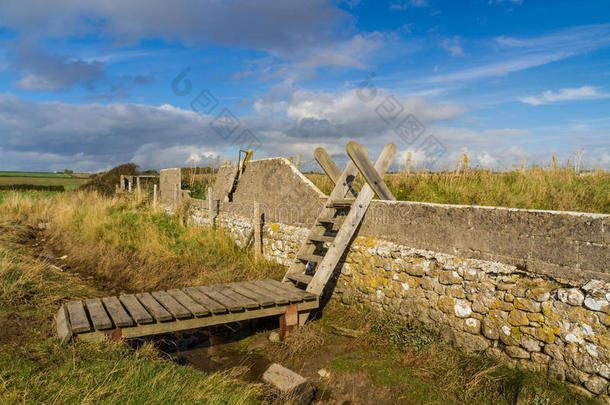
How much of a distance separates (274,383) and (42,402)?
1930mm

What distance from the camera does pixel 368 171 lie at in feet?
18.5

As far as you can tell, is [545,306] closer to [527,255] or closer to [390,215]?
[527,255]

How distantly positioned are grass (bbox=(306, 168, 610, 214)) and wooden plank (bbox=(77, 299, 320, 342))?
116 inches

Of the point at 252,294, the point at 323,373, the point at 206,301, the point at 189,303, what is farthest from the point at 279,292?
the point at 323,373

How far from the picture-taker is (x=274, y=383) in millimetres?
3826

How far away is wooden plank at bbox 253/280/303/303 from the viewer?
499cm

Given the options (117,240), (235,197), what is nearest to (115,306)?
(235,197)

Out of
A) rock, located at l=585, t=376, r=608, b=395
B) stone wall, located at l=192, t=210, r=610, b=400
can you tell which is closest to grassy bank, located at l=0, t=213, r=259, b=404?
stone wall, located at l=192, t=210, r=610, b=400

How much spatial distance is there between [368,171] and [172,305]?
3.20 metres

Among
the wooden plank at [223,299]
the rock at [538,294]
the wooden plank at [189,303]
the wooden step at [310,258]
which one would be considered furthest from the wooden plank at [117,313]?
the rock at [538,294]

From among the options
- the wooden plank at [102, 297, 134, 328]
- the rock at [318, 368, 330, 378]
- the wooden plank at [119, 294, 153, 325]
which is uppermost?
the wooden plank at [102, 297, 134, 328]

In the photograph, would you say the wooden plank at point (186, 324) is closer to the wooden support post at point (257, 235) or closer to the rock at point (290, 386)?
the rock at point (290, 386)

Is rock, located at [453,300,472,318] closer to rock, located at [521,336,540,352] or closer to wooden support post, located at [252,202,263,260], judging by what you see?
rock, located at [521,336,540,352]

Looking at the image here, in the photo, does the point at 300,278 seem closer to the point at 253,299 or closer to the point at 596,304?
the point at 253,299
